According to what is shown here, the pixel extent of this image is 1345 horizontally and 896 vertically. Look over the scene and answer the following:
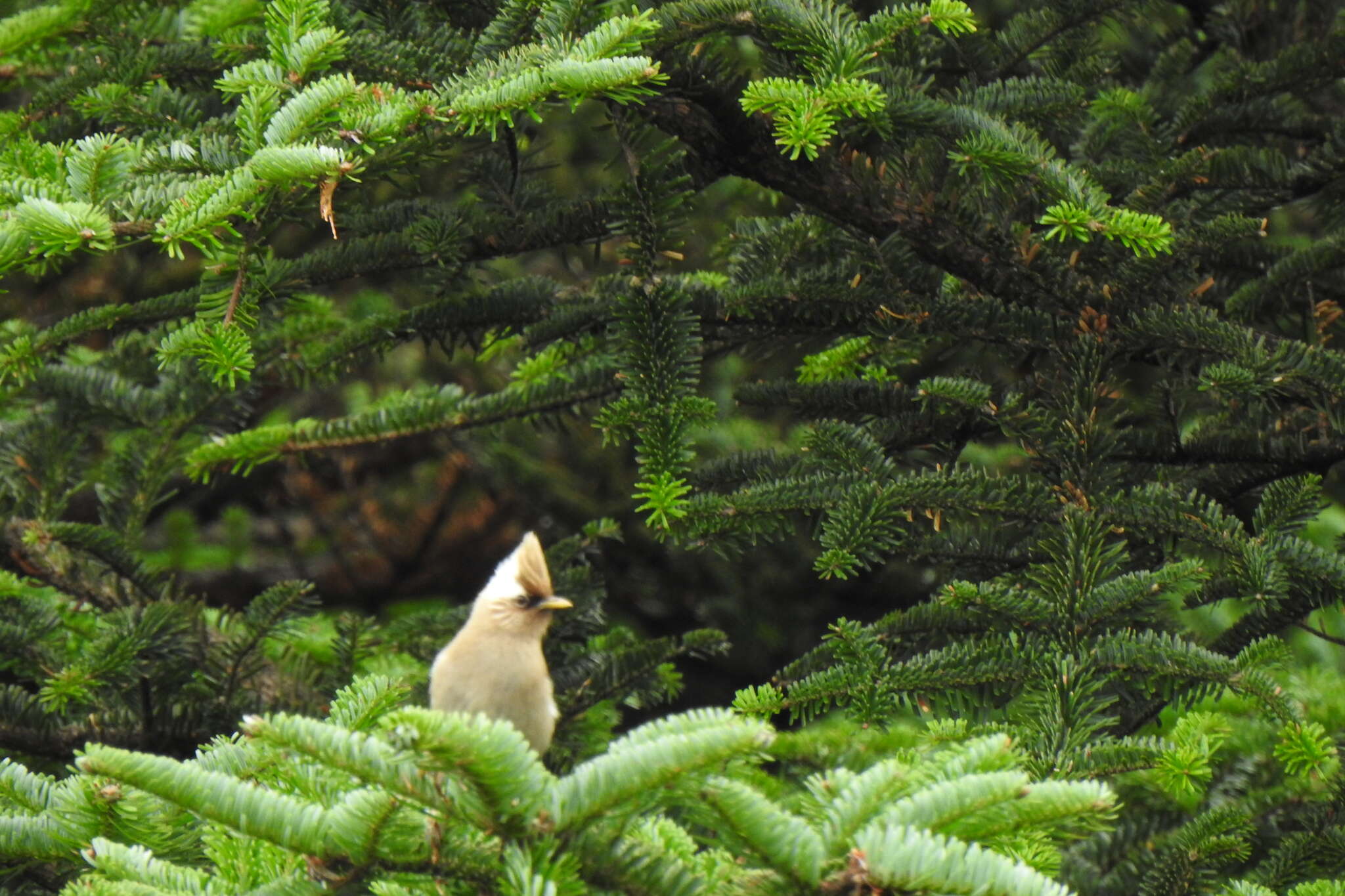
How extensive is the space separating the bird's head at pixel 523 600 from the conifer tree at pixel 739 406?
32 centimetres

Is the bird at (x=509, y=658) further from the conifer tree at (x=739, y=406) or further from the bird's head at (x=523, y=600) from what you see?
the conifer tree at (x=739, y=406)

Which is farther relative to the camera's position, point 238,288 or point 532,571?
point 532,571

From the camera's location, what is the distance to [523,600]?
291 cm

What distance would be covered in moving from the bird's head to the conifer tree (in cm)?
32

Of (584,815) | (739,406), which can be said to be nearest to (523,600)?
(739,406)

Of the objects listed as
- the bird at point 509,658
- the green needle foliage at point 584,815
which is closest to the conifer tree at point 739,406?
the green needle foliage at point 584,815

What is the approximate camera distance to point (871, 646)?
2.62 m

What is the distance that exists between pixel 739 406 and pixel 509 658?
1159 millimetres

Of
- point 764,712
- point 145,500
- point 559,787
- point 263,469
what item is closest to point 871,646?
point 764,712

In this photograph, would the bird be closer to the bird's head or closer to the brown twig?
the bird's head

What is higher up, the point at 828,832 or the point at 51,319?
the point at 51,319

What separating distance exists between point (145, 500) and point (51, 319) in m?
2.26

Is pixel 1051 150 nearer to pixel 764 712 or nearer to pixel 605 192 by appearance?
pixel 605 192

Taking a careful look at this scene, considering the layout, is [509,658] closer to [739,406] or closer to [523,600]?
[523,600]
